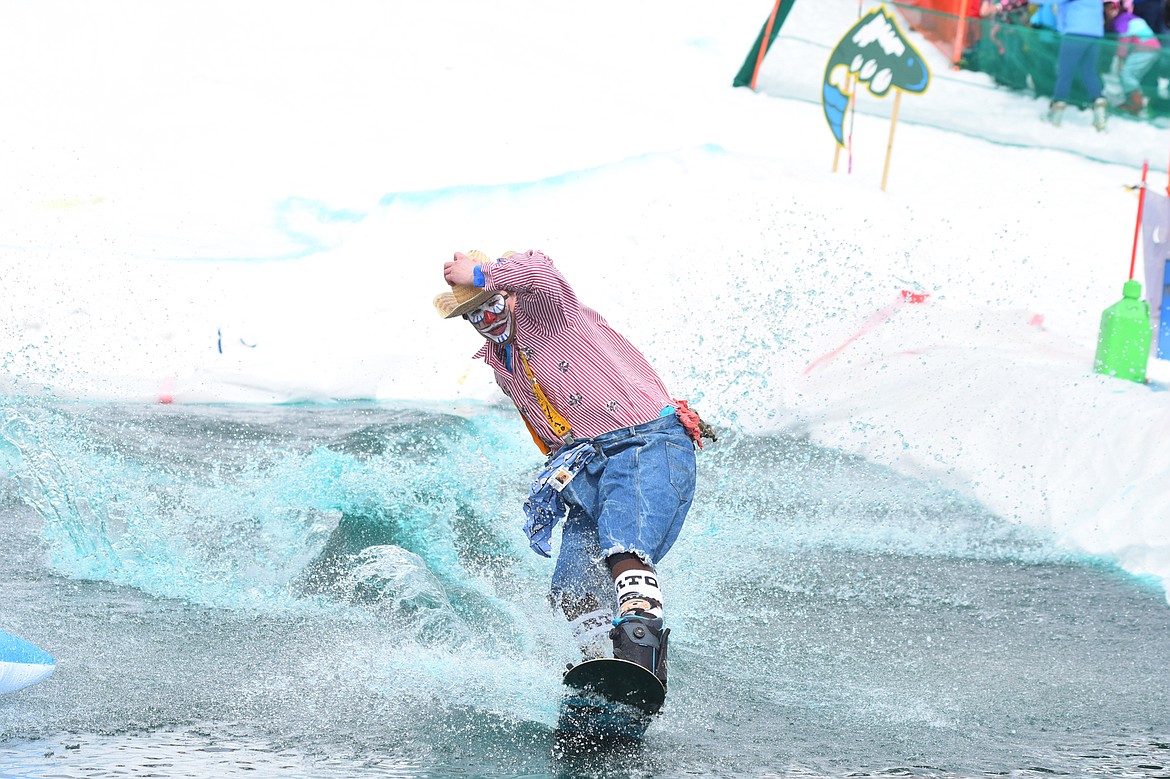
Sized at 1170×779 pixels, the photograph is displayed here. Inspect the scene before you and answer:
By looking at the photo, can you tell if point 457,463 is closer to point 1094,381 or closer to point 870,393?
point 870,393

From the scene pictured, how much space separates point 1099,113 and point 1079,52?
26.1 inches

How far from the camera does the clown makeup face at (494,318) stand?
3.50 metres

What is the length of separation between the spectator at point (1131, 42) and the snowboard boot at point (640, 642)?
9.79 metres

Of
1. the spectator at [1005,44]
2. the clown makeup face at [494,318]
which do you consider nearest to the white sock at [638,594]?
the clown makeup face at [494,318]

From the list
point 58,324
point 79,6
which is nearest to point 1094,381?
point 58,324

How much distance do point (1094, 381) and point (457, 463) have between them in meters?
3.09

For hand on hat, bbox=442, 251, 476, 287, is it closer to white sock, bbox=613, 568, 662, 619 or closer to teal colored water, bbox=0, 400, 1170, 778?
white sock, bbox=613, 568, 662, 619

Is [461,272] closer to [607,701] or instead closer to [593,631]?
[593,631]

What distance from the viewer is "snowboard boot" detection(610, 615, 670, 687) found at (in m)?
3.11

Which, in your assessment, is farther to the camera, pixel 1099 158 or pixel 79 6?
pixel 1099 158

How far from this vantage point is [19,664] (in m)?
3.14

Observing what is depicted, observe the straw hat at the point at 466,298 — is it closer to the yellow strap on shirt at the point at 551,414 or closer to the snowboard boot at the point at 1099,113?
the yellow strap on shirt at the point at 551,414

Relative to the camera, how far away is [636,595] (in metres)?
3.21

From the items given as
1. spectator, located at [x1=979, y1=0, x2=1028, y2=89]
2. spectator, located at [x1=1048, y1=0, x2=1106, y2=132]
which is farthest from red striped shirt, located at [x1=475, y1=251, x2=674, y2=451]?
spectator, located at [x1=979, y1=0, x2=1028, y2=89]
